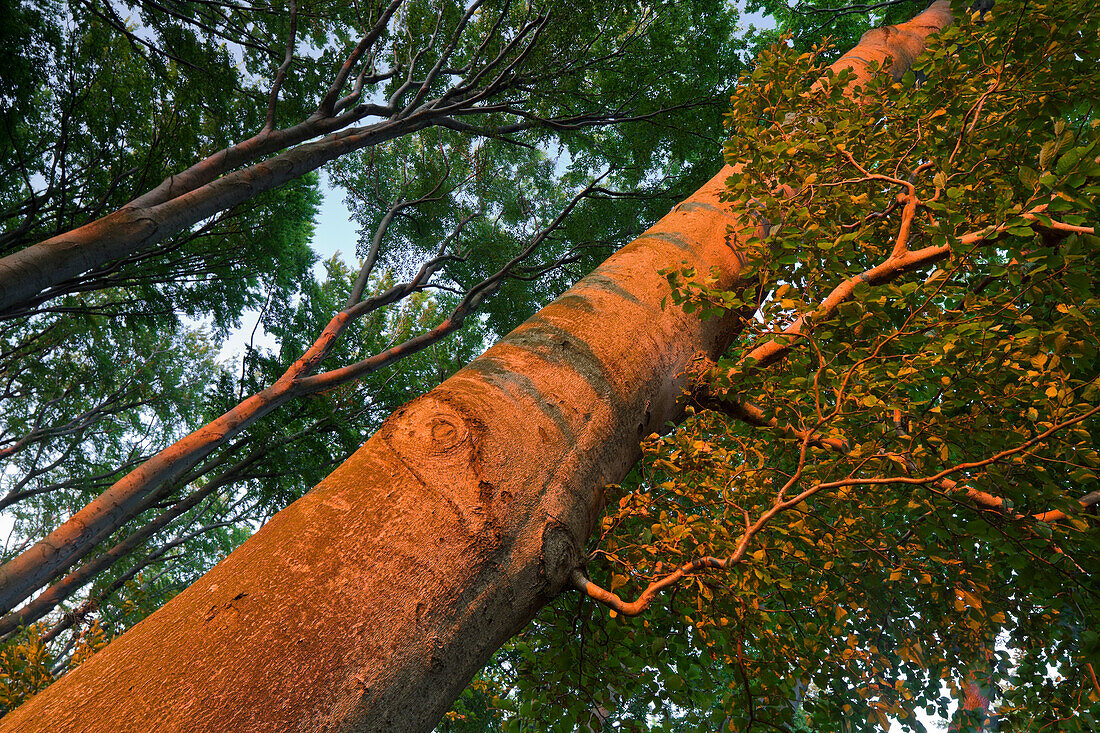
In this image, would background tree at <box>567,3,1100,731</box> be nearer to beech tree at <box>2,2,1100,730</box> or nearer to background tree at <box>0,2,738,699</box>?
beech tree at <box>2,2,1100,730</box>

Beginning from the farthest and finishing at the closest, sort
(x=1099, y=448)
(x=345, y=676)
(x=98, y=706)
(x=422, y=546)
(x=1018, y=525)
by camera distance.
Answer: (x=1099, y=448) → (x=1018, y=525) → (x=422, y=546) → (x=345, y=676) → (x=98, y=706)

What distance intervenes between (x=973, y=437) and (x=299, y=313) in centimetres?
1047

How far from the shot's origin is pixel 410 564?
3.79 feet

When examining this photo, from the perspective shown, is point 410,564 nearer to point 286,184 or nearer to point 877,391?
point 877,391

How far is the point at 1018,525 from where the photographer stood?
1.75 meters

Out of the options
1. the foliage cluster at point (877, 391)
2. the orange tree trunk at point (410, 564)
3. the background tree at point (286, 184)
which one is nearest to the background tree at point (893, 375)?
the foliage cluster at point (877, 391)

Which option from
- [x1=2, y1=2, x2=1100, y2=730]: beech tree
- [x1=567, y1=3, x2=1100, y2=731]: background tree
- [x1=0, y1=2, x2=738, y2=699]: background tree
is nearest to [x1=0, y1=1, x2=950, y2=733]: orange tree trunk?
[x1=2, y1=2, x2=1100, y2=730]: beech tree

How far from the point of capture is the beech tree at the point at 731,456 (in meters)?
1.03

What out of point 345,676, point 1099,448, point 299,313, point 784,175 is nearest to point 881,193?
point 784,175

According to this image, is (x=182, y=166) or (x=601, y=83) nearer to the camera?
(x=182, y=166)

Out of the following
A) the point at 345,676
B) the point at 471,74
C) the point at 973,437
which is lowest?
the point at 345,676

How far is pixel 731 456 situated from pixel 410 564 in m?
1.43

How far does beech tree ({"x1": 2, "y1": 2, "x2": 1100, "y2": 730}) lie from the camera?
40.6 inches

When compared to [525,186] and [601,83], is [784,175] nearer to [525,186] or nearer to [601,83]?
[601,83]
